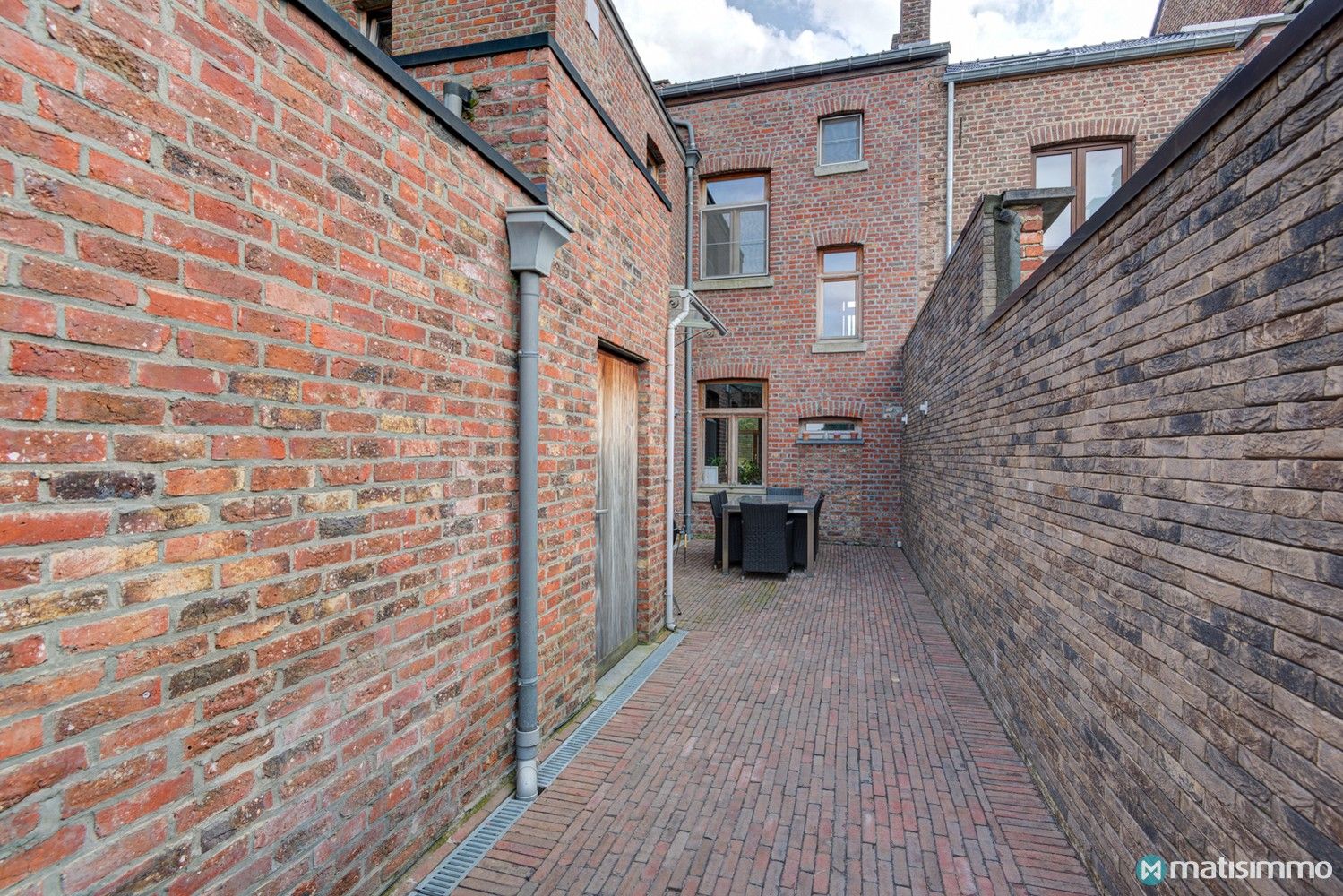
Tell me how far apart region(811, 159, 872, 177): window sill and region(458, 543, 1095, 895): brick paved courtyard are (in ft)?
25.2

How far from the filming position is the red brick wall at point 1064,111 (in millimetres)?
8266

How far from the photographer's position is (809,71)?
30.6 feet

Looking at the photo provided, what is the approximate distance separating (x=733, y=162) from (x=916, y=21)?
3.52 meters

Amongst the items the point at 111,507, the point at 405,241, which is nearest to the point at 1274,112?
the point at 405,241

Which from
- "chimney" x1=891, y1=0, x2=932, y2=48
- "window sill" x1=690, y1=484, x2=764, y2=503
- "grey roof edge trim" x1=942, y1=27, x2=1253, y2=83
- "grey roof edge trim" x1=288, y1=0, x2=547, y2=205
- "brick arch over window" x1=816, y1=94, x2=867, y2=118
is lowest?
"window sill" x1=690, y1=484, x2=764, y2=503

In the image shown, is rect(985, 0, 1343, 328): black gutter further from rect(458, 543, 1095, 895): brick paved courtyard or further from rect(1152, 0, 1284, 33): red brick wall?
rect(1152, 0, 1284, 33): red brick wall

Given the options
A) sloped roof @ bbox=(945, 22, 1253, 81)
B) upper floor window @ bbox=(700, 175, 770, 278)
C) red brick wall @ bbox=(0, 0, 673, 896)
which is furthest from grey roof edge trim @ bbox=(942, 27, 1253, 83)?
red brick wall @ bbox=(0, 0, 673, 896)

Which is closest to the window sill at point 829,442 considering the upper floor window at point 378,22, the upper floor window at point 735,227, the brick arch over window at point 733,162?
the upper floor window at point 735,227

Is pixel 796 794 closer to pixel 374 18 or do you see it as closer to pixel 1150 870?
pixel 1150 870

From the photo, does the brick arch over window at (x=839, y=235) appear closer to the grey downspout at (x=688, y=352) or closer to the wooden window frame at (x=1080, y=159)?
the grey downspout at (x=688, y=352)

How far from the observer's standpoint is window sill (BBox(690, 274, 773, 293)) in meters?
9.73

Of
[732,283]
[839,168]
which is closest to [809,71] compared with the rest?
[839,168]

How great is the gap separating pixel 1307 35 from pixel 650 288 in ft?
11.8

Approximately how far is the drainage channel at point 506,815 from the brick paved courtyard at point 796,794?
5cm
